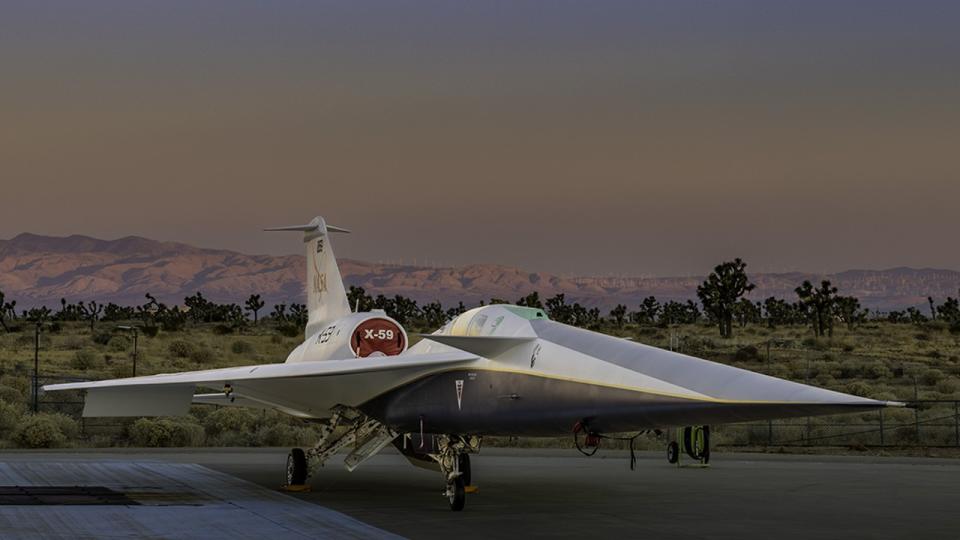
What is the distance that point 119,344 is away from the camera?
81.4 m

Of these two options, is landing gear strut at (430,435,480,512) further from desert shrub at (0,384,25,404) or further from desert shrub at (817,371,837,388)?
desert shrub at (817,371,837,388)

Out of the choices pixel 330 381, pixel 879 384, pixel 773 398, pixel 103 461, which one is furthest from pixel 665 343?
pixel 773 398

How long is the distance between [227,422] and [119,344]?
4239 centimetres

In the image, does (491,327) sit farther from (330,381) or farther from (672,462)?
(672,462)

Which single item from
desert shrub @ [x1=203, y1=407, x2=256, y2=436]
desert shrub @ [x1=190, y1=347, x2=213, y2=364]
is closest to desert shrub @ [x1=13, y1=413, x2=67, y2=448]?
desert shrub @ [x1=203, y1=407, x2=256, y2=436]

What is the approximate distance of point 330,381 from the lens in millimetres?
20797

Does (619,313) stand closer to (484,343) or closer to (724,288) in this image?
(724,288)

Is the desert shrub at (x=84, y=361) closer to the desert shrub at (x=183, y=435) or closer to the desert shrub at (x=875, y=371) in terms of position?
the desert shrub at (x=183, y=435)

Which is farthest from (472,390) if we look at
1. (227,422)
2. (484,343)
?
(227,422)

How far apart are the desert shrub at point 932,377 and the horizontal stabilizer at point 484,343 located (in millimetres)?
44516

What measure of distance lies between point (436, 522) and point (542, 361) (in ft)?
8.02

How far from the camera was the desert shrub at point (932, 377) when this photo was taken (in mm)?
58219

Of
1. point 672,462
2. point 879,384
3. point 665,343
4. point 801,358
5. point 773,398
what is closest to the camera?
point 773,398

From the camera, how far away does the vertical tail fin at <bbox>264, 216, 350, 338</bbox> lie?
26547mm
